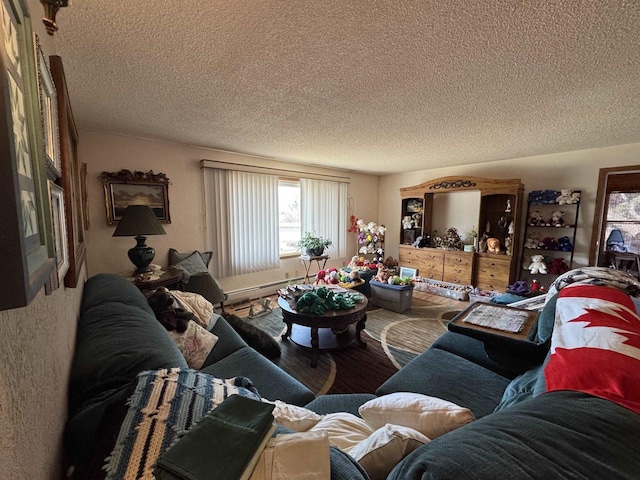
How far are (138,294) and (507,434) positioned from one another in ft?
6.42

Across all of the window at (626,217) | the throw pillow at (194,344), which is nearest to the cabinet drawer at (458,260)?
the window at (626,217)

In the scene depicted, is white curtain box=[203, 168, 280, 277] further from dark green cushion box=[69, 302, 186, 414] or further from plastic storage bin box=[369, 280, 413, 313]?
dark green cushion box=[69, 302, 186, 414]

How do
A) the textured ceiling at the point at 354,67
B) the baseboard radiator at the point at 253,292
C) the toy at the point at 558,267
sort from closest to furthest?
the textured ceiling at the point at 354,67 → the toy at the point at 558,267 → the baseboard radiator at the point at 253,292

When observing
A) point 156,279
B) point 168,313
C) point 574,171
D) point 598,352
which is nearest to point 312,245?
point 156,279

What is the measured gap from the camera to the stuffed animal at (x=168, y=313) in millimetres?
1660

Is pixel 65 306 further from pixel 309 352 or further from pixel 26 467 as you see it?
pixel 309 352

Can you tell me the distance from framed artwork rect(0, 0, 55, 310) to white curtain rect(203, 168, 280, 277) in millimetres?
3180

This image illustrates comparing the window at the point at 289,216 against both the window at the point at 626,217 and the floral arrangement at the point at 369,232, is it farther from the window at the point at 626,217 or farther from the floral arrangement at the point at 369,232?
the window at the point at 626,217

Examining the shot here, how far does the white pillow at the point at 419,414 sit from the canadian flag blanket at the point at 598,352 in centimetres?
31

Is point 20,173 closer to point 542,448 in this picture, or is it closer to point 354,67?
point 542,448

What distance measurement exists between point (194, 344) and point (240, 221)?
2336mm

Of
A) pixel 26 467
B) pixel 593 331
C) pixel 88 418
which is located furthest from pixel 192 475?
pixel 593 331

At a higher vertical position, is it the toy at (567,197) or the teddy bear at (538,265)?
the toy at (567,197)

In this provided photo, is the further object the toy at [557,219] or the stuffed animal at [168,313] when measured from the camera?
the toy at [557,219]
